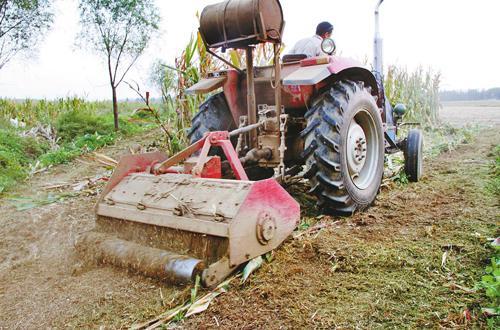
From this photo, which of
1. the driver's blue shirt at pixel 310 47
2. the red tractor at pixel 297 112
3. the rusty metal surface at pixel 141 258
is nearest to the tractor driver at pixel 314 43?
the driver's blue shirt at pixel 310 47

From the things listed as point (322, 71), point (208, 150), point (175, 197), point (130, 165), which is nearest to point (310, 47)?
point (322, 71)

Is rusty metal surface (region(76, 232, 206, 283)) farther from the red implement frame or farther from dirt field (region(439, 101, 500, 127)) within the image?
dirt field (region(439, 101, 500, 127))

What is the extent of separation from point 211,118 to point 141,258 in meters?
1.72

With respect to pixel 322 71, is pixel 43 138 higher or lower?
lower

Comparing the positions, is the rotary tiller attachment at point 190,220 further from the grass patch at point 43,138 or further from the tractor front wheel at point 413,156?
the tractor front wheel at point 413,156

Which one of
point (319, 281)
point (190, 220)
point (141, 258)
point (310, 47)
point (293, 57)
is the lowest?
point (319, 281)

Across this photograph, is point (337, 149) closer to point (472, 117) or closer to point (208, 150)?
point (208, 150)

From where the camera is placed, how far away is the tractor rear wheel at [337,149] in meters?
3.38

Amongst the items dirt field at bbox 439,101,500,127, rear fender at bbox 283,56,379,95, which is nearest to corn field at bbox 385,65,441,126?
dirt field at bbox 439,101,500,127

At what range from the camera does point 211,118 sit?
13.4ft

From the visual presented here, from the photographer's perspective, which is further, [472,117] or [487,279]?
[472,117]

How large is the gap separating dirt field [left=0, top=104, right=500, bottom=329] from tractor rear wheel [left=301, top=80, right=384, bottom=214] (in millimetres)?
168

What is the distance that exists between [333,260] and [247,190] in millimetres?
692

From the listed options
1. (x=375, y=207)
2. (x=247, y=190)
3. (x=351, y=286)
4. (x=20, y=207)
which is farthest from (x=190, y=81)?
(x=351, y=286)
